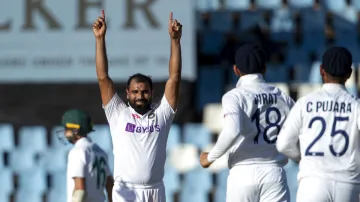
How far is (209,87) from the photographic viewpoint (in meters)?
12.9

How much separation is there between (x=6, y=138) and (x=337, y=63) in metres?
8.23

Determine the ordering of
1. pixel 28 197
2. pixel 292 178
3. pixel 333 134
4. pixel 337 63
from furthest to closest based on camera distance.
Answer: pixel 28 197 → pixel 292 178 → pixel 337 63 → pixel 333 134

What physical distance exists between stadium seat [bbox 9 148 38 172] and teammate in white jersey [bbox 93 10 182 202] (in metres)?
6.86

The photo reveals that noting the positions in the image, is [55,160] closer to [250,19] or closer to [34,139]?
[34,139]

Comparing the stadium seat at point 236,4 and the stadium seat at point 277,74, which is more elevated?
the stadium seat at point 236,4

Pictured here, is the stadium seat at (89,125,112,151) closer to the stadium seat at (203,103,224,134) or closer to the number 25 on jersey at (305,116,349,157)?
the stadium seat at (203,103,224,134)

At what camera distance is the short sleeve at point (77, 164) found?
685 centimetres

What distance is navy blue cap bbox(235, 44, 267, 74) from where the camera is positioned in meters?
6.25

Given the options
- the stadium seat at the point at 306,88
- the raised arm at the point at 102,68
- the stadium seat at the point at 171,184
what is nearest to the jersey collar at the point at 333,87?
the raised arm at the point at 102,68

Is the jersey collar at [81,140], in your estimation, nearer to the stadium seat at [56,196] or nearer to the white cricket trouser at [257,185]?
the white cricket trouser at [257,185]

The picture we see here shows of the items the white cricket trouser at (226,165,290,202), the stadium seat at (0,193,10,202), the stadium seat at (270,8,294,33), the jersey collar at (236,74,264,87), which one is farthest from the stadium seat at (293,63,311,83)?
the white cricket trouser at (226,165,290,202)

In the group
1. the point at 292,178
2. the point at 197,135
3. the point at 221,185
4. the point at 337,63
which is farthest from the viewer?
the point at 197,135

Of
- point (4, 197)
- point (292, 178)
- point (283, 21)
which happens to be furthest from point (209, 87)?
point (4, 197)

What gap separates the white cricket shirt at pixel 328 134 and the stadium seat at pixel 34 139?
7803mm
